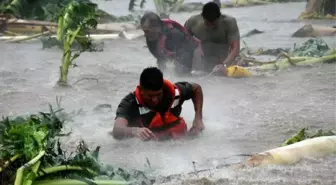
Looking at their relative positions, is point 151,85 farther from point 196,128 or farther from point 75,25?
point 75,25

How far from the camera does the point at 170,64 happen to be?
12039 mm

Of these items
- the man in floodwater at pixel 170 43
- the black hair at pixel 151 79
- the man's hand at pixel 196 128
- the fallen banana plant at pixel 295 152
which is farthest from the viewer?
the man in floodwater at pixel 170 43

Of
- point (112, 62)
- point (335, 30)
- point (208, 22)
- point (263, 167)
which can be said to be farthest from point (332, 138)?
point (335, 30)

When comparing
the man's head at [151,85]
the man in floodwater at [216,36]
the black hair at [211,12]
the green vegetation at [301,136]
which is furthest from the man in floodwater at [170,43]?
the green vegetation at [301,136]

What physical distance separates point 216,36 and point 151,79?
5.21 m

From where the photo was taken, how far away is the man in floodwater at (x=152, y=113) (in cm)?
677

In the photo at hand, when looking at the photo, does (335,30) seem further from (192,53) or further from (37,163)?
(37,163)

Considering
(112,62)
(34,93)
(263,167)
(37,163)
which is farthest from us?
(112,62)

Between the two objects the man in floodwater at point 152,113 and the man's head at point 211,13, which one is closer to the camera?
the man in floodwater at point 152,113

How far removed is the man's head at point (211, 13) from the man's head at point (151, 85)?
14.9 feet

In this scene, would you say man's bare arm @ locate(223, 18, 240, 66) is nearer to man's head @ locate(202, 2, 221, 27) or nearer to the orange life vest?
man's head @ locate(202, 2, 221, 27)

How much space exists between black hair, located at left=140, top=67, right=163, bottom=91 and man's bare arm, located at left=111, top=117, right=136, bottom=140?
1.39 feet

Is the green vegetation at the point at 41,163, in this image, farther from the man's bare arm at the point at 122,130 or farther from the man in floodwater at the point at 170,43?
the man in floodwater at the point at 170,43

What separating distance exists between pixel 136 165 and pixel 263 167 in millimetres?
1179
